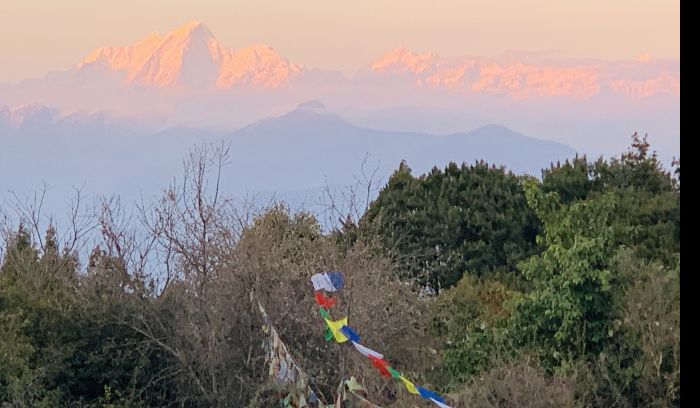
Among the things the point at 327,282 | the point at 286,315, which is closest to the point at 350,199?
the point at 286,315

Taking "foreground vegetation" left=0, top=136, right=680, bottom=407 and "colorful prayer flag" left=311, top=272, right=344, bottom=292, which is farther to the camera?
"foreground vegetation" left=0, top=136, right=680, bottom=407

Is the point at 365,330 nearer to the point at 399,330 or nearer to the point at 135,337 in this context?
the point at 399,330

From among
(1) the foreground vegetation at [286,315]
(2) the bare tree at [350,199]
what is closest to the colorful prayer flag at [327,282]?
(1) the foreground vegetation at [286,315]

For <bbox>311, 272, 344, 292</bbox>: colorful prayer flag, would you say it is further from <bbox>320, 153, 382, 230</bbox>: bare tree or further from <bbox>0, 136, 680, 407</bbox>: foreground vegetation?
<bbox>320, 153, 382, 230</bbox>: bare tree

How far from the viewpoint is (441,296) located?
41.7 ft

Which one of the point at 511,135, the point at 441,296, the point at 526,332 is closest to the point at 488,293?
the point at 441,296

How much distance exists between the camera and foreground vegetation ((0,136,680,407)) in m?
8.82

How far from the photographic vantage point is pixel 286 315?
10.2 meters

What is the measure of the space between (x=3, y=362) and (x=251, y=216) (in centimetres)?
311

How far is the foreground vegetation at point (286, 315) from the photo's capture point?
8820mm

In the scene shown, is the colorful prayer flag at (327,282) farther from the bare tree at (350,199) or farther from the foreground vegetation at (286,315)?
the bare tree at (350,199)

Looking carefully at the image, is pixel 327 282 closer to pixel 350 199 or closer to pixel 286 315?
pixel 286 315

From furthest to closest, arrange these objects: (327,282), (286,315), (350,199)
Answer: (350,199)
(286,315)
(327,282)

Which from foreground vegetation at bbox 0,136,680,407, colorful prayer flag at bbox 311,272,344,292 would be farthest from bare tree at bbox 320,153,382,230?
colorful prayer flag at bbox 311,272,344,292
